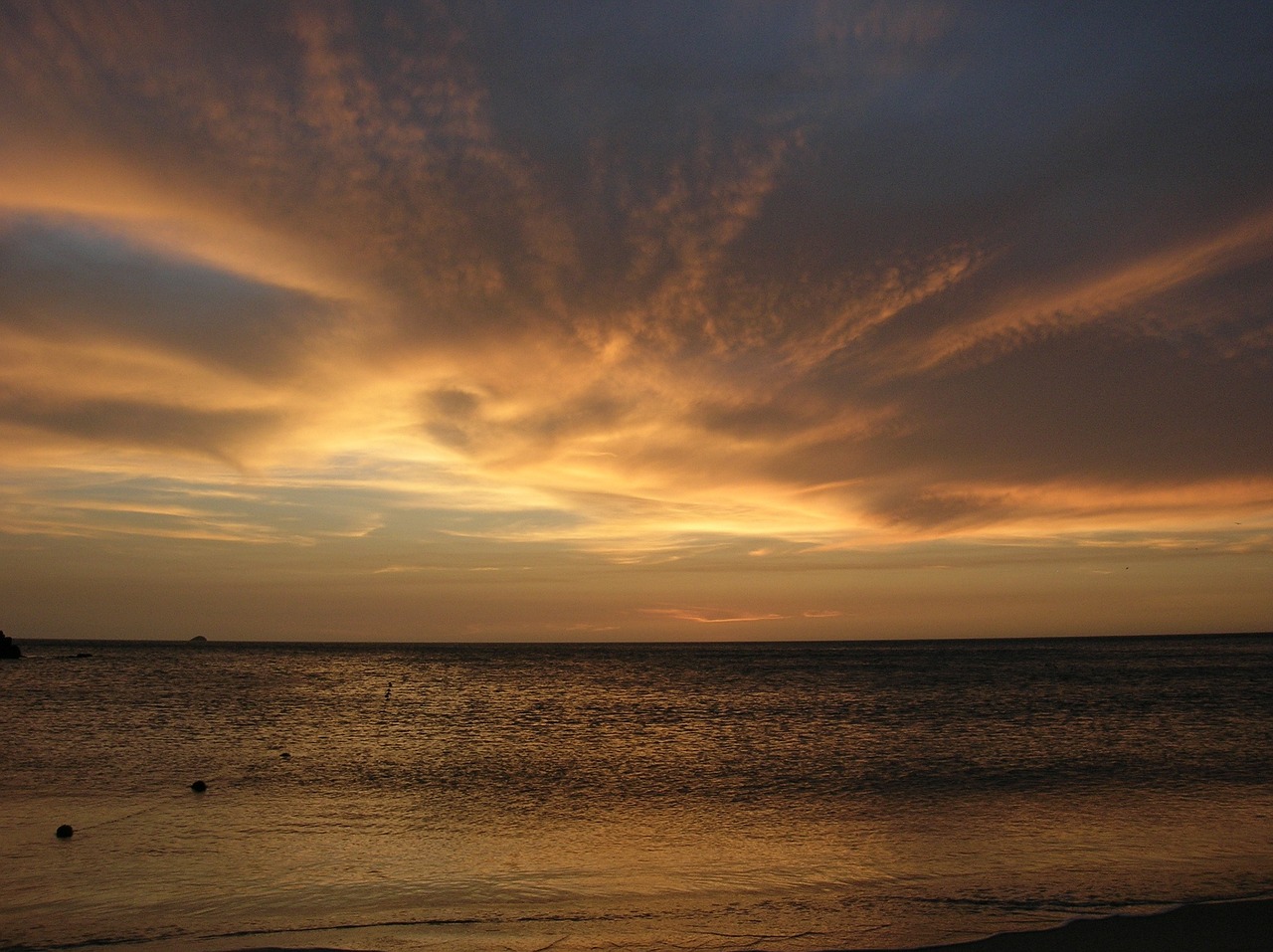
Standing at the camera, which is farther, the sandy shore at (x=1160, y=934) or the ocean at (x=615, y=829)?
the ocean at (x=615, y=829)

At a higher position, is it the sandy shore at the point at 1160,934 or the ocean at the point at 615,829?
the sandy shore at the point at 1160,934

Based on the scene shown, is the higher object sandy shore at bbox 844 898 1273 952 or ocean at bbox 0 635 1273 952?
sandy shore at bbox 844 898 1273 952

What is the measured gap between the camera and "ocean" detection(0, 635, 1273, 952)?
13820mm

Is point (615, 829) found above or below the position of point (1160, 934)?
below

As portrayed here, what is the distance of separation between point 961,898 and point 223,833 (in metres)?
16.5

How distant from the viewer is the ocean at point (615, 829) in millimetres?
13820

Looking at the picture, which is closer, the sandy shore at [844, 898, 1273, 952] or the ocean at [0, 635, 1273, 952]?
the sandy shore at [844, 898, 1273, 952]

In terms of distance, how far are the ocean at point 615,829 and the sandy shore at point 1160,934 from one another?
2.24 ft

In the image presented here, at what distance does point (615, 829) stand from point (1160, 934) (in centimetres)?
1211

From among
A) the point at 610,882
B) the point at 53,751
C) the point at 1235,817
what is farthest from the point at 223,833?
the point at 1235,817

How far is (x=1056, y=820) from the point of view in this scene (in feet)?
70.2

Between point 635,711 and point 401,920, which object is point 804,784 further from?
point 635,711

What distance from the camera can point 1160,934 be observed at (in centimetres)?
1238

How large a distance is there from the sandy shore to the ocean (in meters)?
0.68
